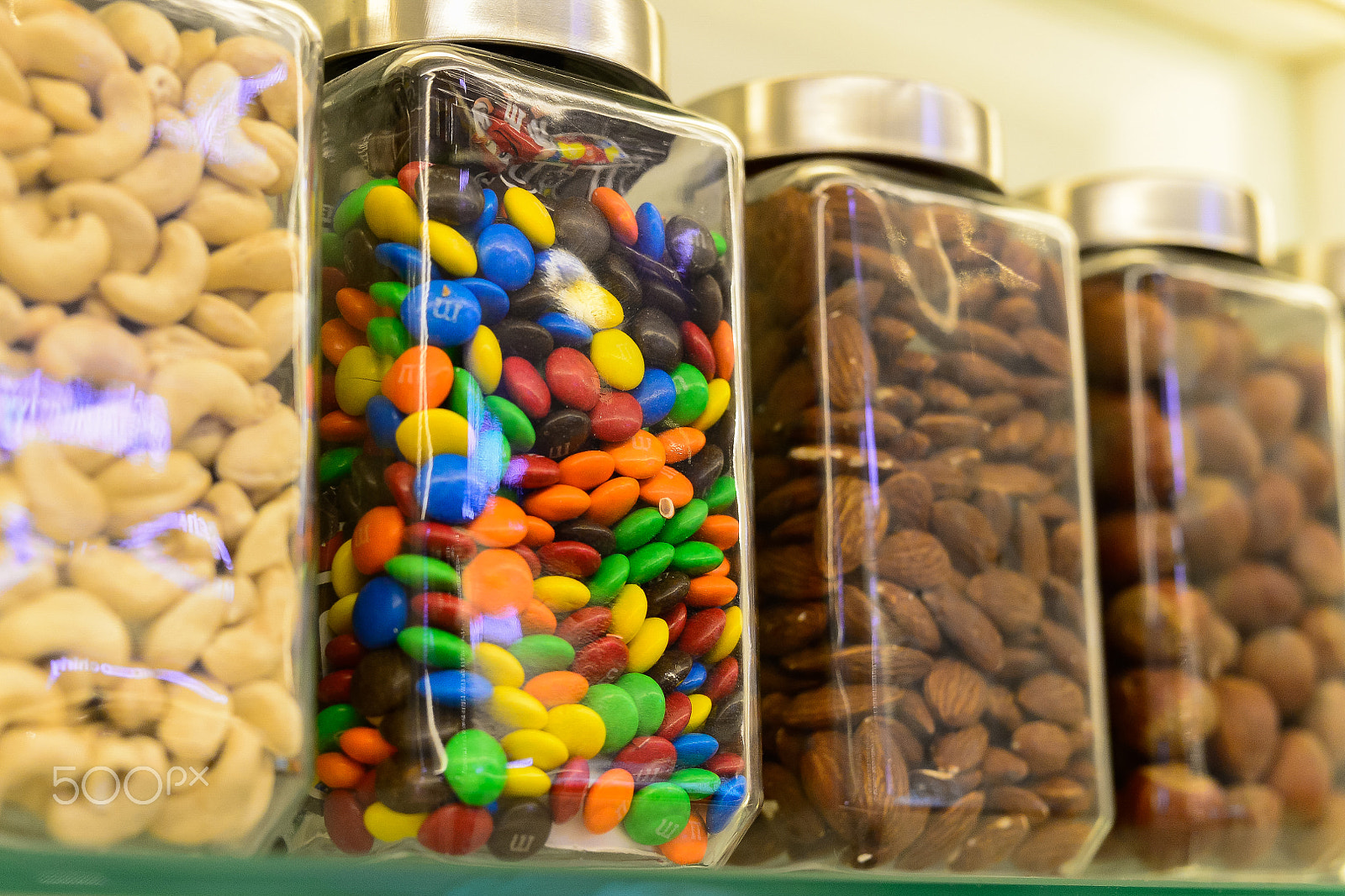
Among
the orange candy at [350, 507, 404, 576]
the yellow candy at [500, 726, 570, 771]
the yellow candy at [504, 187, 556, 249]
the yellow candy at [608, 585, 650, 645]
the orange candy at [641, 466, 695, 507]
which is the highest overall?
the yellow candy at [504, 187, 556, 249]

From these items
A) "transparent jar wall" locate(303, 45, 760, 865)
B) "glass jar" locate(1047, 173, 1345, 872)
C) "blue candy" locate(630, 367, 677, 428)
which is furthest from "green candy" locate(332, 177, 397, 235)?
"glass jar" locate(1047, 173, 1345, 872)

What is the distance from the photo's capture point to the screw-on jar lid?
1.45ft

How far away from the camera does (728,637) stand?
1.43 ft

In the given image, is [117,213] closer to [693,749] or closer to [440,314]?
[440,314]

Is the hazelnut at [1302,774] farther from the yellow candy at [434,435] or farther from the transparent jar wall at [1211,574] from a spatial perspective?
the yellow candy at [434,435]

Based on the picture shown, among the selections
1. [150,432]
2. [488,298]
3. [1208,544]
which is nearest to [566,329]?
[488,298]

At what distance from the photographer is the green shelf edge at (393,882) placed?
0.24 m

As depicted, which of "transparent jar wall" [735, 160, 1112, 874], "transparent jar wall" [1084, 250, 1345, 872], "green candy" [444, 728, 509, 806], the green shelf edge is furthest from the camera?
"transparent jar wall" [1084, 250, 1345, 872]

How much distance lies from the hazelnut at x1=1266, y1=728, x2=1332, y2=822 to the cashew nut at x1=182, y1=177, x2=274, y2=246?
51cm

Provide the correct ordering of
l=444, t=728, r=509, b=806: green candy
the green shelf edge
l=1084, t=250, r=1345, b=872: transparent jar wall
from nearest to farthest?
1. the green shelf edge
2. l=444, t=728, r=509, b=806: green candy
3. l=1084, t=250, r=1345, b=872: transparent jar wall

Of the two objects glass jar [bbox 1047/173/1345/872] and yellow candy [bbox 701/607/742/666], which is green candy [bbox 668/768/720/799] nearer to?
yellow candy [bbox 701/607/742/666]

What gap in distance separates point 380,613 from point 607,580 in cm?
7

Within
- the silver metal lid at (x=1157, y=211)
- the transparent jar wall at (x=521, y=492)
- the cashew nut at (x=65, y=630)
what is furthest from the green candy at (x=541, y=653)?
the silver metal lid at (x=1157, y=211)

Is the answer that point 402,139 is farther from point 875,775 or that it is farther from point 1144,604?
point 1144,604
